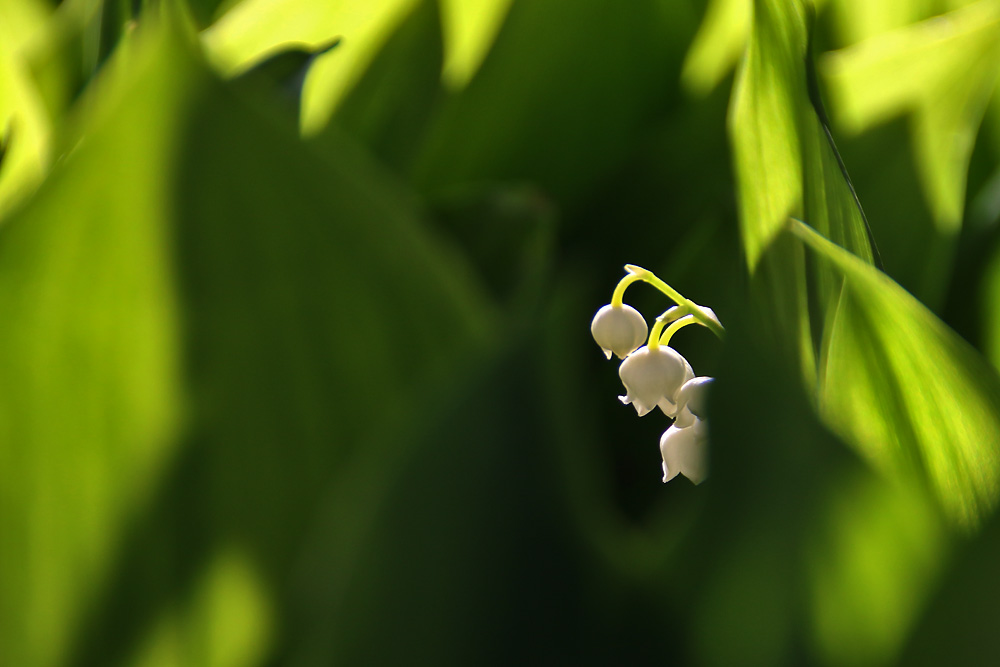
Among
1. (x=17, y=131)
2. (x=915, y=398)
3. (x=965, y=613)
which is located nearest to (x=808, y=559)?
(x=965, y=613)

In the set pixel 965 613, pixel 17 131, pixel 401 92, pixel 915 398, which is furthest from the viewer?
pixel 401 92

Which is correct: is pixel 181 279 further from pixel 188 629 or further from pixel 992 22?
pixel 992 22

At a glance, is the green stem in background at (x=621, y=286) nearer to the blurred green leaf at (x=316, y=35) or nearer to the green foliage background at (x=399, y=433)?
the green foliage background at (x=399, y=433)

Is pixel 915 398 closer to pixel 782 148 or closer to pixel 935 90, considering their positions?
pixel 782 148

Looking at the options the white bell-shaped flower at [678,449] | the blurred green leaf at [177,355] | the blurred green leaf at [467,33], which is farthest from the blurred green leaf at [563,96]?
the blurred green leaf at [177,355]

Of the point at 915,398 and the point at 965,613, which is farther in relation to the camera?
the point at 915,398
